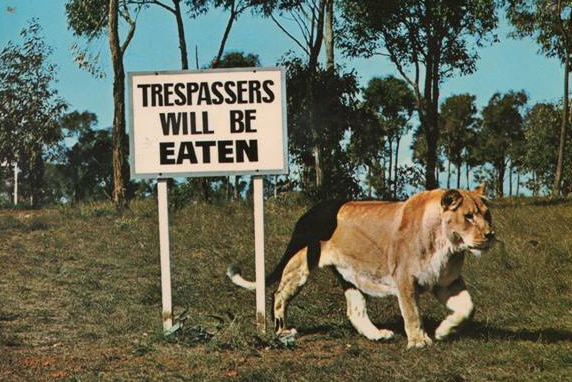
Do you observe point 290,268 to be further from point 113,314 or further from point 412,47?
point 412,47

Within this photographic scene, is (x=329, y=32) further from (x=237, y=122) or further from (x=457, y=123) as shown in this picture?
(x=457, y=123)

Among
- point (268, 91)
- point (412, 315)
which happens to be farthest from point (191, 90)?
point (412, 315)

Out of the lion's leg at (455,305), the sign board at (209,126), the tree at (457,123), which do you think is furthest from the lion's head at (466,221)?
the tree at (457,123)

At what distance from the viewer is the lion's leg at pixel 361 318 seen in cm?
961

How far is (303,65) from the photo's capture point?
3159 centimetres

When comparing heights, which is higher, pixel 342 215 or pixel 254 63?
pixel 254 63

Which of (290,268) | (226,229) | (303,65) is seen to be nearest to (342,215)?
(290,268)

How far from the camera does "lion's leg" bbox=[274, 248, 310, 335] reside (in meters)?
10.0

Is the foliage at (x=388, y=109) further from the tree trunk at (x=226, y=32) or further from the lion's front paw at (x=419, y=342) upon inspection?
the lion's front paw at (x=419, y=342)

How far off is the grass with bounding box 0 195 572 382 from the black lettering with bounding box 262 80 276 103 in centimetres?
248

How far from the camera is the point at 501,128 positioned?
71.1 metres

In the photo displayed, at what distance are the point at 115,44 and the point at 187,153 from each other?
60.7 ft

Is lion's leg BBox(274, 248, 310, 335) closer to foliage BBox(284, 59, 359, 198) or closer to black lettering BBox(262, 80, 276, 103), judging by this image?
black lettering BBox(262, 80, 276, 103)

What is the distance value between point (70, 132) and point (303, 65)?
45.7 meters
